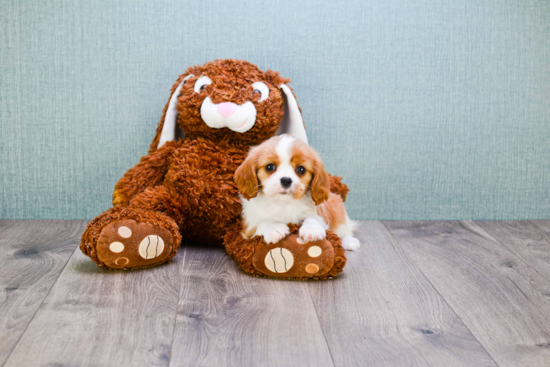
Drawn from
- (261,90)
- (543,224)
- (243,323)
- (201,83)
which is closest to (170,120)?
(201,83)

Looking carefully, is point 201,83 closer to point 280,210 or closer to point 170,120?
point 170,120

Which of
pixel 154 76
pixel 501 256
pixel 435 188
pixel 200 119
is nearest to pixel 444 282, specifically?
pixel 501 256

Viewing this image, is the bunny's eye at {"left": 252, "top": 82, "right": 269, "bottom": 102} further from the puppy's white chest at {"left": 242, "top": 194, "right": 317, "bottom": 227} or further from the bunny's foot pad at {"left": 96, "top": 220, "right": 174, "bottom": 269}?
the bunny's foot pad at {"left": 96, "top": 220, "right": 174, "bottom": 269}

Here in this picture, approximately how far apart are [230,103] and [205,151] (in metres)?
0.16


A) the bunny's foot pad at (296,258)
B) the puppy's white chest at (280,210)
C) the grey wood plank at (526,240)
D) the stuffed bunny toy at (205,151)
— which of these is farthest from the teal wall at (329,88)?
the bunny's foot pad at (296,258)

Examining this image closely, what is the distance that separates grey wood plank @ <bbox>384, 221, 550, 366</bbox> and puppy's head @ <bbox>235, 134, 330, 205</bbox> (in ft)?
1.29

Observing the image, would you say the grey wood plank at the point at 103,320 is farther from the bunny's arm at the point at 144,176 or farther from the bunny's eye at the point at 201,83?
the bunny's eye at the point at 201,83

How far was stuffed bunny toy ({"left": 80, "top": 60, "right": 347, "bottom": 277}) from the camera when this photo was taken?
150cm

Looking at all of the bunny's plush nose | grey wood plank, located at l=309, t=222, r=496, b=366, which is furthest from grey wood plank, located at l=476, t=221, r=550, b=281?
the bunny's plush nose

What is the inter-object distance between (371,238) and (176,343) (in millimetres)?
892

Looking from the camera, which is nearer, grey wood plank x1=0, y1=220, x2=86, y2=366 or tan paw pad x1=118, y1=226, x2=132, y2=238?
grey wood plank x1=0, y1=220, x2=86, y2=366

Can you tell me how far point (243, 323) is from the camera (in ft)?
3.60

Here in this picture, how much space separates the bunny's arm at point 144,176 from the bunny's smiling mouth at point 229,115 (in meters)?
0.17

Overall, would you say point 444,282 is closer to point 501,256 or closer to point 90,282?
point 501,256
